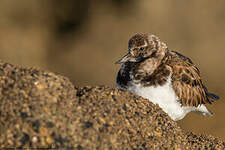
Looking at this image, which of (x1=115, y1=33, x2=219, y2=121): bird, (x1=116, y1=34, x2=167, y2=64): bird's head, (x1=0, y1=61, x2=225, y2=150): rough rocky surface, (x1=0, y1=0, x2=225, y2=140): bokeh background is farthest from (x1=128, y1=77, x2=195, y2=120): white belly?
(x1=0, y1=0, x2=225, y2=140): bokeh background

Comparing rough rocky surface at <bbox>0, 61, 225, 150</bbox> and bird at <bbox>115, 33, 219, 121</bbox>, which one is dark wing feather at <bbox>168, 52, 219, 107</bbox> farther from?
rough rocky surface at <bbox>0, 61, 225, 150</bbox>

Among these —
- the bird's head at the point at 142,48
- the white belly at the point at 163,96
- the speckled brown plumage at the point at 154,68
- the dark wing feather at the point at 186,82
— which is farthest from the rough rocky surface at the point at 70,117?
the dark wing feather at the point at 186,82

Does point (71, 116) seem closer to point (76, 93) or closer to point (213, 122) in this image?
point (76, 93)

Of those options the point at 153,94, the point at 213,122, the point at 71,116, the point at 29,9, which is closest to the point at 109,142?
the point at 71,116

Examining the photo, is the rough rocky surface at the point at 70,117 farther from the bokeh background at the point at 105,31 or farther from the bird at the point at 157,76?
the bokeh background at the point at 105,31

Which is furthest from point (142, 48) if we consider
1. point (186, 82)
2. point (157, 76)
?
point (186, 82)
